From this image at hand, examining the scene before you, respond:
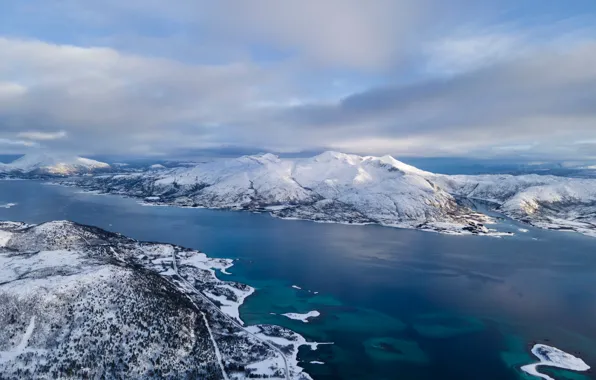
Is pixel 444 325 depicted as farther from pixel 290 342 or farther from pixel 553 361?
pixel 290 342

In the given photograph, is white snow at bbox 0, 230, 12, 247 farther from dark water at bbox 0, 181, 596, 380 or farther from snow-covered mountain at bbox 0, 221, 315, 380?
dark water at bbox 0, 181, 596, 380

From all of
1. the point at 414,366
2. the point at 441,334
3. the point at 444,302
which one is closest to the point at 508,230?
the point at 444,302

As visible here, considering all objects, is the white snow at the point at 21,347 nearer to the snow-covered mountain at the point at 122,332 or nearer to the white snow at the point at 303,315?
the snow-covered mountain at the point at 122,332

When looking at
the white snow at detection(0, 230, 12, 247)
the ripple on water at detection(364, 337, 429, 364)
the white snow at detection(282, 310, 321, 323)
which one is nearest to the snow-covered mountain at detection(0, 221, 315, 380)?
the white snow at detection(282, 310, 321, 323)

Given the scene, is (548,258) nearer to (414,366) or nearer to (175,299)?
(414,366)

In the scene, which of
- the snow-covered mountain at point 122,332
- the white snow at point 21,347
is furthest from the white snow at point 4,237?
the white snow at point 21,347

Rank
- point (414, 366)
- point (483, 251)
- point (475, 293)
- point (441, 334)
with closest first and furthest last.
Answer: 1. point (414, 366)
2. point (441, 334)
3. point (475, 293)
4. point (483, 251)
